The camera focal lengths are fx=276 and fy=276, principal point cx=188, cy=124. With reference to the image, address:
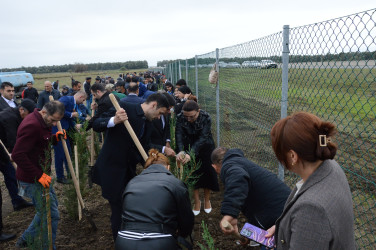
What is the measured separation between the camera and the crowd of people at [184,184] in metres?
1.25

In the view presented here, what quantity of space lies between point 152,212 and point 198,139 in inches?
83.3

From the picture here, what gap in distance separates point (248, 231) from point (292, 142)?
99cm

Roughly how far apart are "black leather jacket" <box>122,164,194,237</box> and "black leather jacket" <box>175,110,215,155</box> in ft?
5.94

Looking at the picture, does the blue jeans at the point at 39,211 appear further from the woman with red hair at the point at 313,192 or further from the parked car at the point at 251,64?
the parked car at the point at 251,64

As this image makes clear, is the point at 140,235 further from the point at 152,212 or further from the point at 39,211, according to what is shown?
the point at 39,211

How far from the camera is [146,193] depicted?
6.95 ft

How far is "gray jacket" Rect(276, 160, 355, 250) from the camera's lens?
46.6 inches

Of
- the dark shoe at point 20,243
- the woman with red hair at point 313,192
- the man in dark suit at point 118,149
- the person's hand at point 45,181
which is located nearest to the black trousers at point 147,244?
the woman with red hair at point 313,192

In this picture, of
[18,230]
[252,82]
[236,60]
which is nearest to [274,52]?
[252,82]

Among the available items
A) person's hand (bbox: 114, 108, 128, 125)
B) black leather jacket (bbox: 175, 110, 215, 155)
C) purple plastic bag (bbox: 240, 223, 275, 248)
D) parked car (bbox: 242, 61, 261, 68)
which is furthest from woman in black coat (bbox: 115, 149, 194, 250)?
parked car (bbox: 242, 61, 261, 68)

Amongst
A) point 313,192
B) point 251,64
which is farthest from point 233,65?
point 313,192

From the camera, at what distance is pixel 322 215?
1179mm

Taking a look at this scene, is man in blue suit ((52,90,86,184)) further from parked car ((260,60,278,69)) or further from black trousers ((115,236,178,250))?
black trousers ((115,236,178,250))

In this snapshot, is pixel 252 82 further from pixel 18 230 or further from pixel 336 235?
pixel 18 230
